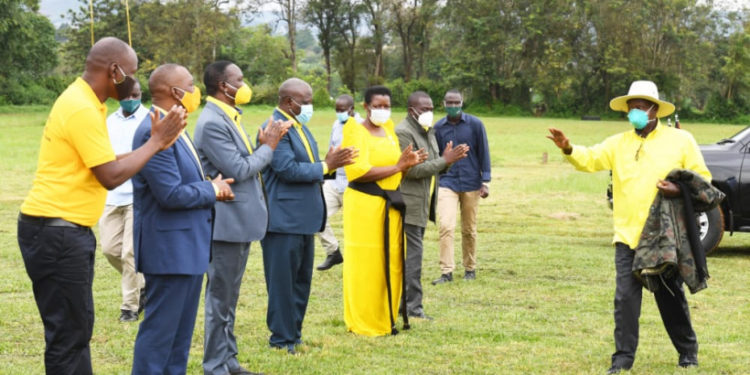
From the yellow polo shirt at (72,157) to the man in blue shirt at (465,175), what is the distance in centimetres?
641

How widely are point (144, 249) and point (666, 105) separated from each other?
3.99 meters

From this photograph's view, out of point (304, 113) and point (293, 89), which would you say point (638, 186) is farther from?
point (293, 89)

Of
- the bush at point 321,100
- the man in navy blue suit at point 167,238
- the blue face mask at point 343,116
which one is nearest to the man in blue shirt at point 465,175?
the blue face mask at point 343,116

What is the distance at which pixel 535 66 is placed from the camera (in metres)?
69.6

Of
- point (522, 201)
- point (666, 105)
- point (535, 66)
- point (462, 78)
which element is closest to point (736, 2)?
point (535, 66)

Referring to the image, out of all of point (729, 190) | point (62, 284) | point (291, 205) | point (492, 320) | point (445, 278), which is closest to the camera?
point (62, 284)

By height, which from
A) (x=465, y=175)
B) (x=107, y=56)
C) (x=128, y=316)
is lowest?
(x=128, y=316)

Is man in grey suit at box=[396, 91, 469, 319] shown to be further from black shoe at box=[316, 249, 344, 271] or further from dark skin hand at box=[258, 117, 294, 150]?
black shoe at box=[316, 249, 344, 271]

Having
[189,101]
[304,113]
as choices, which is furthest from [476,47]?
[189,101]

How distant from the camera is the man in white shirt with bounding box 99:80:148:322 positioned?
8.34 meters

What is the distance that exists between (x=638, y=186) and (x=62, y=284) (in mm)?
4021

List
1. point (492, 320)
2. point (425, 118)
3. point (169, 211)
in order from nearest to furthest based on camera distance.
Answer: point (169, 211) → point (492, 320) → point (425, 118)

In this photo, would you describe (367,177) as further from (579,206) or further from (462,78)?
(462,78)

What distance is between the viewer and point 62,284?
189 inches
